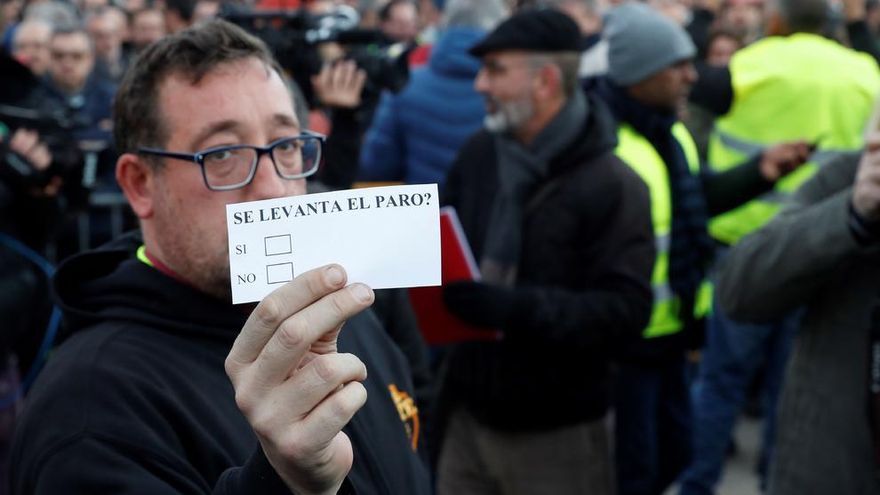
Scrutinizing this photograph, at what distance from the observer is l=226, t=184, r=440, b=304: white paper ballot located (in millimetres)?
1395

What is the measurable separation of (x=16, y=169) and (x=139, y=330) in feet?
9.56

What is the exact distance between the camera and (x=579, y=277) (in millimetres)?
3609

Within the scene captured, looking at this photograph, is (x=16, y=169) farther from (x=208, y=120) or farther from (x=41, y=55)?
(x=41, y=55)

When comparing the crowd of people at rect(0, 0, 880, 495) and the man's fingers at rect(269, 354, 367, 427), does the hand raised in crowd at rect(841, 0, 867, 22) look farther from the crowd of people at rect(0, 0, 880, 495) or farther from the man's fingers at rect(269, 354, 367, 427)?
the man's fingers at rect(269, 354, 367, 427)

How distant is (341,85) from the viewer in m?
4.56

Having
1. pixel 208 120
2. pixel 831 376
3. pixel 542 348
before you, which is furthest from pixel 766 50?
pixel 208 120

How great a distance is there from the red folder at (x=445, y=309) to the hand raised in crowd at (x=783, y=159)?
4.82 feet

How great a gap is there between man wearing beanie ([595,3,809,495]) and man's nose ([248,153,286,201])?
2.43 m

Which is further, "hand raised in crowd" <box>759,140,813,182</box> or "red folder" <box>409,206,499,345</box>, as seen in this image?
"hand raised in crowd" <box>759,140,813,182</box>

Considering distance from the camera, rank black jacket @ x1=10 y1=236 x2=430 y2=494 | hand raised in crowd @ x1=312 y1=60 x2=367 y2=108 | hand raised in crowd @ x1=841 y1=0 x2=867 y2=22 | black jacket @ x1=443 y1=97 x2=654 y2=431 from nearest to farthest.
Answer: black jacket @ x1=10 y1=236 x2=430 y2=494 → black jacket @ x1=443 y1=97 x2=654 y2=431 → hand raised in crowd @ x1=312 y1=60 x2=367 y2=108 → hand raised in crowd @ x1=841 y1=0 x2=867 y2=22

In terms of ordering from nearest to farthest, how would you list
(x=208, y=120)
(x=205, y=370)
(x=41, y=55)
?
(x=205, y=370) → (x=208, y=120) → (x=41, y=55)

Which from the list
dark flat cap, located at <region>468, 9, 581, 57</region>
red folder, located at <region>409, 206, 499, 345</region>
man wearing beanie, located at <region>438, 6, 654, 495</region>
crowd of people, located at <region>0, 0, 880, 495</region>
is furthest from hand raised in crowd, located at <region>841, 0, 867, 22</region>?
red folder, located at <region>409, 206, 499, 345</region>

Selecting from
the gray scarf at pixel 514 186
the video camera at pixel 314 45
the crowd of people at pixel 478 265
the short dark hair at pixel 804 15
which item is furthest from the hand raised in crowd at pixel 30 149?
the short dark hair at pixel 804 15

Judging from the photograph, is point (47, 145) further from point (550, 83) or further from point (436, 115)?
point (550, 83)
